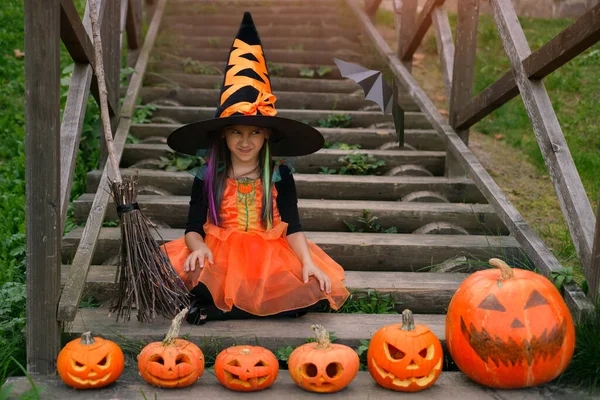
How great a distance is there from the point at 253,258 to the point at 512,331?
122 cm

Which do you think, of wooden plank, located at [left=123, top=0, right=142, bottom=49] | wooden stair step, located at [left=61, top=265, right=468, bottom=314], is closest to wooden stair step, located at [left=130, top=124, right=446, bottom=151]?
wooden plank, located at [left=123, top=0, right=142, bottom=49]

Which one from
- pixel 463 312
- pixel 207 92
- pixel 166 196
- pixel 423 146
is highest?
pixel 207 92

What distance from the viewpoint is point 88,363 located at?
8.95 feet

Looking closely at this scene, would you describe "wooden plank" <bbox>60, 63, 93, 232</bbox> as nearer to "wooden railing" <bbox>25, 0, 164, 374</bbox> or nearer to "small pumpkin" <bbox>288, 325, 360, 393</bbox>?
"wooden railing" <bbox>25, 0, 164, 374</bbox>

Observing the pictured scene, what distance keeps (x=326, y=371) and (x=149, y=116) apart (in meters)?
3.33

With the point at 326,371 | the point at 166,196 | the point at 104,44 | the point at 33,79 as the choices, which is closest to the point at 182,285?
the point at 326,371

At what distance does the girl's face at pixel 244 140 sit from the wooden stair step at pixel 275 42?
368 cm

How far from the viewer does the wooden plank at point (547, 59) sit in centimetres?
333

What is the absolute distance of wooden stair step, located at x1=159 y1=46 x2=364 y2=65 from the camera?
6660 millimetres

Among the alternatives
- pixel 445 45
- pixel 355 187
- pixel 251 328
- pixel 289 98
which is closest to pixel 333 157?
pixel 355 187

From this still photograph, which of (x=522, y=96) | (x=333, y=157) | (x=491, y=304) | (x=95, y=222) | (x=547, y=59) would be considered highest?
(x=547, y=59)

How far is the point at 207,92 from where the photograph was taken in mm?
5926

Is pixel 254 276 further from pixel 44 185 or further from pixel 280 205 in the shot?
pixel 44 185

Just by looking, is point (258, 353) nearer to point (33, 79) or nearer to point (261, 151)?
point (261, 151)
